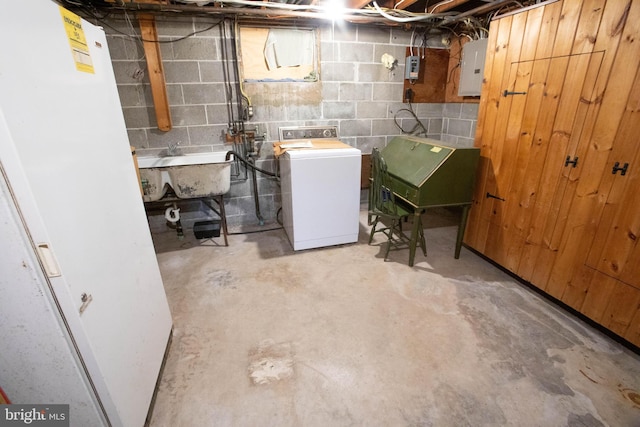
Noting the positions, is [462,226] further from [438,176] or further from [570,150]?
[570,150]

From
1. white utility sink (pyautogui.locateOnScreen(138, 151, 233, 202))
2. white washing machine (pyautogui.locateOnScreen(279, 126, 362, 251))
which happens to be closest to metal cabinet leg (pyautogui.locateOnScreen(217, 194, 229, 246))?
white utility sink (pyautogui.locateOnScreen(138, 151, 233, 202))

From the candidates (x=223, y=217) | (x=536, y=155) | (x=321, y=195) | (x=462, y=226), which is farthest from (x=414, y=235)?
(x=223, y=217)

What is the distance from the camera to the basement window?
3010 mm

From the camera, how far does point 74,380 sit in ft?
3.26

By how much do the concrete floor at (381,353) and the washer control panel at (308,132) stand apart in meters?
1.49

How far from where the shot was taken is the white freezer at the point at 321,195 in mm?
2588

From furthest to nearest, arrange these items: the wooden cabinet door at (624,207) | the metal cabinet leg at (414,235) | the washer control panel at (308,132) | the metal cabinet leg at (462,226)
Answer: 1. the washer control panel at (308,132)
2. the metal cabinet leg at (462,226)
3. the metal cabinet leg at (414,235)
4. the wooden cabinet door at (624,207)

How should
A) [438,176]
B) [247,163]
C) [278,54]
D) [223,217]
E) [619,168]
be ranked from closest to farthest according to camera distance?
[619,168]
[438,176]
[223,217]
[278,54]
[247,163]

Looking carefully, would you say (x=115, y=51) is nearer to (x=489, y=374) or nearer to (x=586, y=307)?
(x=489, y=374)

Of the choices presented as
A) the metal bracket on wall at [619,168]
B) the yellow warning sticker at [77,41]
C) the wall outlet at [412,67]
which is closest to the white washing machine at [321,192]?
the wall outlet at [412,67]

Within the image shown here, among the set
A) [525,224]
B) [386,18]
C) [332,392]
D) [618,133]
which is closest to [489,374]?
[332,392]

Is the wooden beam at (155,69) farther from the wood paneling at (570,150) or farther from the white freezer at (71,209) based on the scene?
the wood paneling at (570,150)

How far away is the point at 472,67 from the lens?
3.08 m

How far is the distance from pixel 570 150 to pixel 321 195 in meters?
1.78
